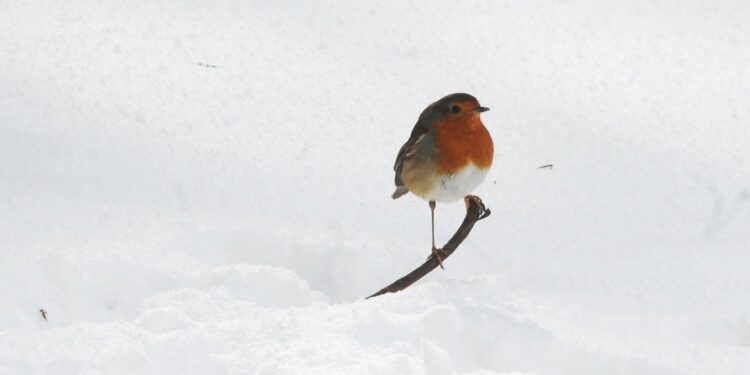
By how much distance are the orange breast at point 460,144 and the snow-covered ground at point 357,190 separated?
364mm

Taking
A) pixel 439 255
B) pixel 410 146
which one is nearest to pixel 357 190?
pixel 410 146

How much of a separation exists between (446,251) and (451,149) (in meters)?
0.29

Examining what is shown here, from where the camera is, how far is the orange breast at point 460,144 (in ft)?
10.3

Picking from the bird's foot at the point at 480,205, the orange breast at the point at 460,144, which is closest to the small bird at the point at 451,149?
the orange breast at the point at 460,144

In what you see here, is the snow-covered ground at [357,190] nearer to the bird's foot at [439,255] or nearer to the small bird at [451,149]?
the bird's foot at [439,255]

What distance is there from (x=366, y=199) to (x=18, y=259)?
46.4 inches

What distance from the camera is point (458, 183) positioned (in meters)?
3.19

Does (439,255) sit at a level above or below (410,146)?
below

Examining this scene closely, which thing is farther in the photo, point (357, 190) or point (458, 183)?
point (357, 190)

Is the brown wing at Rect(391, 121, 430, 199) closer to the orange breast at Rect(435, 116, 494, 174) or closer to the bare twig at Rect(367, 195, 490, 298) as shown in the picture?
the orange breast at Rect(435, 116, 494, 174)

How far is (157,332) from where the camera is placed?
9.05 ft

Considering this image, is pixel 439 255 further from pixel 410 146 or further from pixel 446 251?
pixel 410 146

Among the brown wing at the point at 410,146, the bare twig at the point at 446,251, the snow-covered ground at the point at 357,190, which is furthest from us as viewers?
the brown wing at the point at 410,146

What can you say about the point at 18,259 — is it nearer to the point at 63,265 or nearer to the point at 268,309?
the point at 63,265
